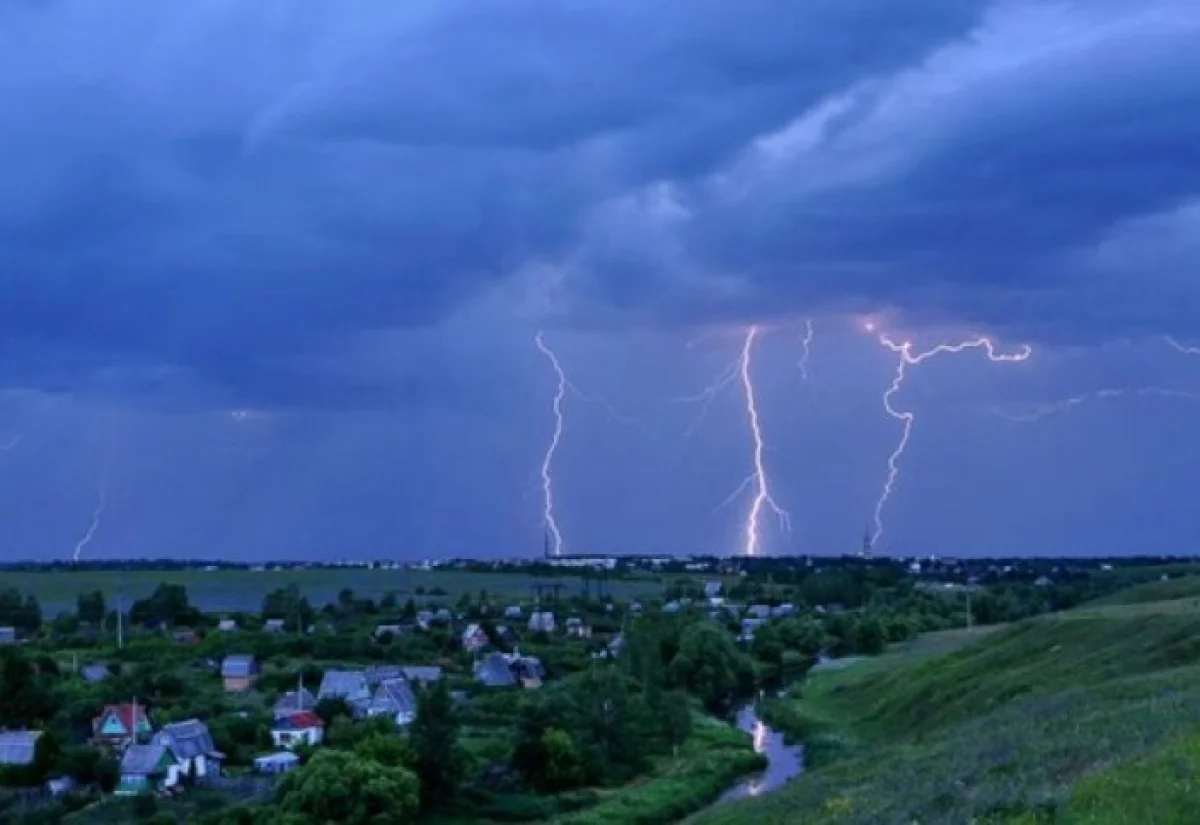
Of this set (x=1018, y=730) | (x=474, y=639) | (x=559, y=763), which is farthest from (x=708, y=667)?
(x=1018, y=730)

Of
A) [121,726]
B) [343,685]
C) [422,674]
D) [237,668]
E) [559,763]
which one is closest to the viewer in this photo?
[559,763]

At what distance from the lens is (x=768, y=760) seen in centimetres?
5569

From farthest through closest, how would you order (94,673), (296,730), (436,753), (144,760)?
(94,673) < (296,730) < (144,760) < (436,753)

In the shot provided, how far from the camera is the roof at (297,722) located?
59.3m

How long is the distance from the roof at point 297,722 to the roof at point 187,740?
15.1 feet

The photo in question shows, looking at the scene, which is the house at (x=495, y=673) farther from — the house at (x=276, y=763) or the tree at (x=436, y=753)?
the tree at (x=436, y=753)

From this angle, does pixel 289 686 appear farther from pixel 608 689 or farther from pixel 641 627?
pixel 608 689

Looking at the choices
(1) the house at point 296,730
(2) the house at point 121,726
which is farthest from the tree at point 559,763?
(2) the house at point 121,726

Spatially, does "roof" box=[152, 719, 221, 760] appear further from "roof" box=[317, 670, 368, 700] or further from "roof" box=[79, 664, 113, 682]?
"roof" box=[79, 664, 113, 682]

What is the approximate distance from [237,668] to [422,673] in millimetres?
10703

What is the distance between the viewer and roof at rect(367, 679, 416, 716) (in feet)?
214

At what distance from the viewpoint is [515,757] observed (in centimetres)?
5016

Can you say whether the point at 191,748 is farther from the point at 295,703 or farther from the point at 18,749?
the point at 295,703

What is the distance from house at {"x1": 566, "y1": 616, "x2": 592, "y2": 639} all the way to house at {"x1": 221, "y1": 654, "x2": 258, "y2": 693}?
35849 millimetres
